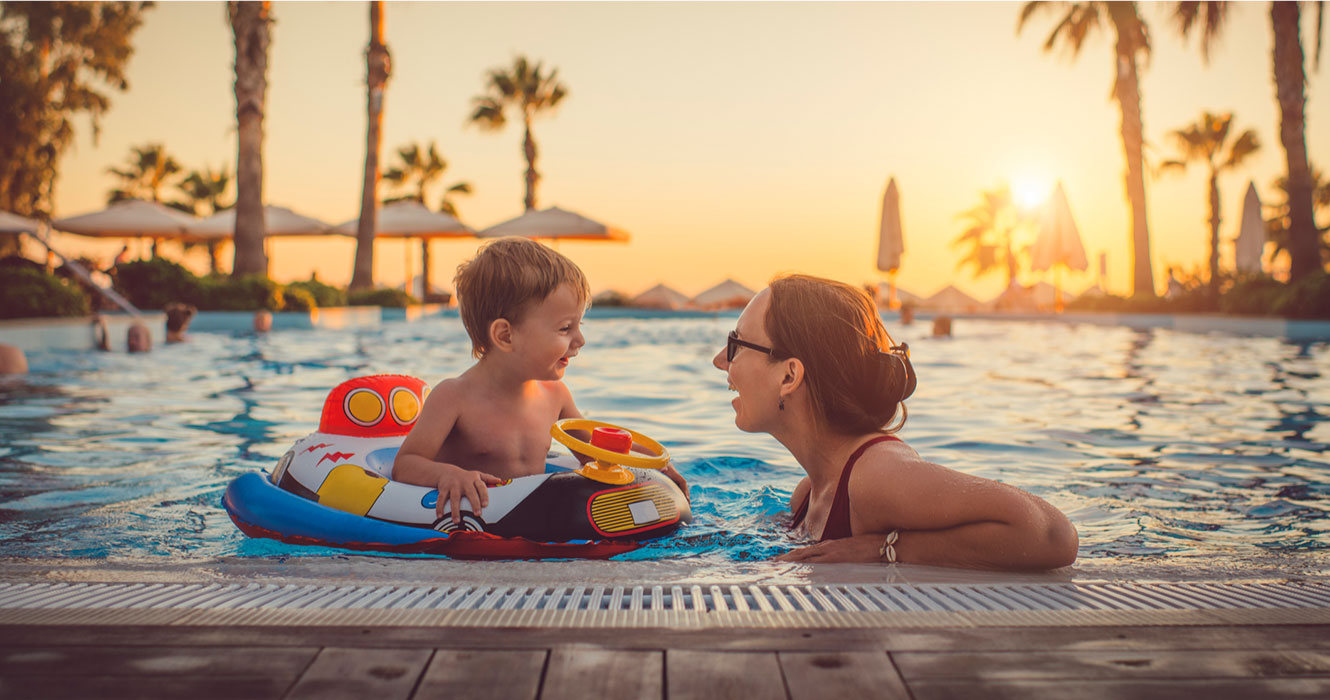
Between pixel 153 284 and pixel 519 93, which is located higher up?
pixel 519 93

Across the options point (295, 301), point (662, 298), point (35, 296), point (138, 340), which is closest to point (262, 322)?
point (295, 301)

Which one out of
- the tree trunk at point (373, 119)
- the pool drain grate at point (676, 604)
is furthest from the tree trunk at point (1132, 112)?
the pool drain grate at point (676, 604)

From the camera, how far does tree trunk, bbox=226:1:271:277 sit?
1767cm

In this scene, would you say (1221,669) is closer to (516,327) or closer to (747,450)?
(516,327)

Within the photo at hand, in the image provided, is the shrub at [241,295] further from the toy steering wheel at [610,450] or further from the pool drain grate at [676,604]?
the pool drain grate at [676,604]

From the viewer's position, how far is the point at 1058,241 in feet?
99.9

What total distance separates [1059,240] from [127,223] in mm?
28176

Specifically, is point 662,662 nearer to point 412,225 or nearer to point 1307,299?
point 1307,299

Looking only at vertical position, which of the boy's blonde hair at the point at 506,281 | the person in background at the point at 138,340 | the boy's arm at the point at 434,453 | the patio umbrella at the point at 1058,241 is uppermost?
the patio umbrella at the point at 1058,241

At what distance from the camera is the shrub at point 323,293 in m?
21.6

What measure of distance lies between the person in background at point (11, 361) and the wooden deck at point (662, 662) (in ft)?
31.4

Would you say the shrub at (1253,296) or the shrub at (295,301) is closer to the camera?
the shrub at (1253,296)

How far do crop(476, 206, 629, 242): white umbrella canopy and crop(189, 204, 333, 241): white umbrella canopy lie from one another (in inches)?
189

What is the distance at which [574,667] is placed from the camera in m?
1.51
